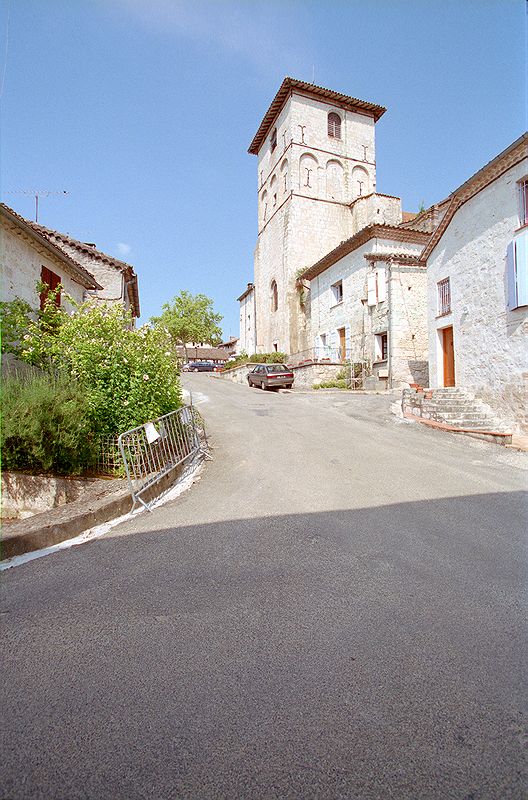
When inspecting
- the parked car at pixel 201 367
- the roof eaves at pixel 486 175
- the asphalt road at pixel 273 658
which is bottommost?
the asphalt road at pixel 273 658

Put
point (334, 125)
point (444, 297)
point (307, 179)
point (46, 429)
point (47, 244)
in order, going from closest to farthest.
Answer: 1. point (46, 429)
2. point (47, 244)
3. point (444, 297)
4. point (307, 179)
5. point (334, 125)

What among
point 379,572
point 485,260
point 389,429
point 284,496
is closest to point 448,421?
point 389,429

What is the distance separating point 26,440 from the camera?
5.14m

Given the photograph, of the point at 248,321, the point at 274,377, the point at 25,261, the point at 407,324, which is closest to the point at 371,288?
the point at 407,324

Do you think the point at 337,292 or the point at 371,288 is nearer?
the point at 371,288

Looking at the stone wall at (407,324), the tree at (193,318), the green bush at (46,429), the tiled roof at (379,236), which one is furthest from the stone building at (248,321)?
the green bush at (46,429)

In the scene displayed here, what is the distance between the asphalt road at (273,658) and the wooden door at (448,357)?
10.0m

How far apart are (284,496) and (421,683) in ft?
10.7

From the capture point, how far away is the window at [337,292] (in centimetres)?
2427

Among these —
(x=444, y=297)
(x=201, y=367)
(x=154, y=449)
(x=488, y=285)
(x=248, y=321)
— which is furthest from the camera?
(x=201, y=367)

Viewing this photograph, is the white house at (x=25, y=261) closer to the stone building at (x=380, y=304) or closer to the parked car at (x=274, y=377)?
the parked car at (x=274, y=377)

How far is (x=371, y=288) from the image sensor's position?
19984mm

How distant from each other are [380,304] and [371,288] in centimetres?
91

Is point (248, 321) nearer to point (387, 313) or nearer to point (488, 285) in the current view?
point (387, 313)
